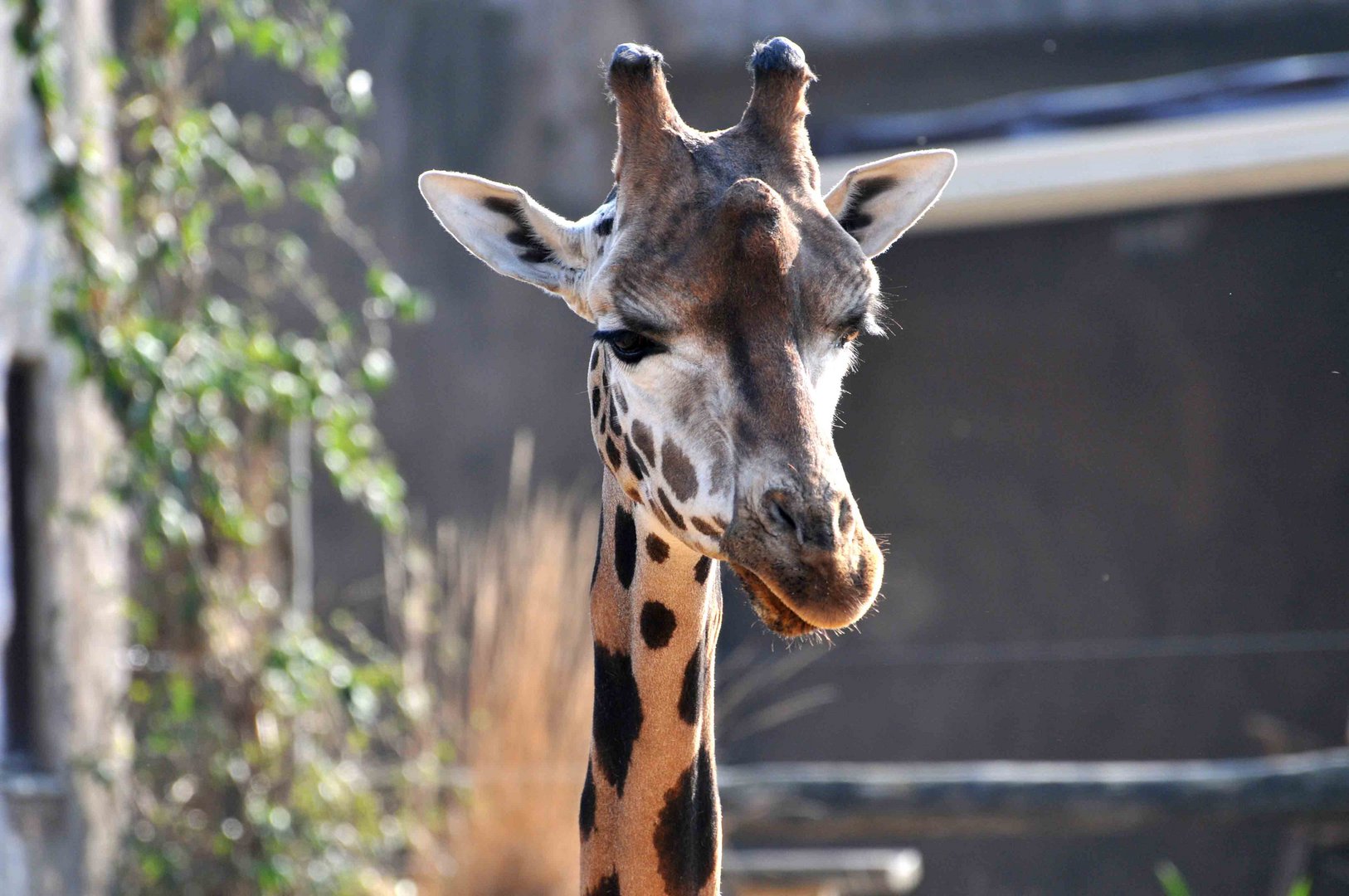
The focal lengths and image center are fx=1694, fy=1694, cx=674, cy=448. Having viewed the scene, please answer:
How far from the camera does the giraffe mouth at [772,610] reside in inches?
79.6

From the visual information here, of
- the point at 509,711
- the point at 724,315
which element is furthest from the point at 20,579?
the point at 724,315

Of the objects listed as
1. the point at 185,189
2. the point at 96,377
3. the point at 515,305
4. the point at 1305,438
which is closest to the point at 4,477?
the point at 96,377

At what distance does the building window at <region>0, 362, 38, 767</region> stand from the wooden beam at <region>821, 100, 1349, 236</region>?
10.4ft

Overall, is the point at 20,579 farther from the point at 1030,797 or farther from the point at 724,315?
the point at 724,315

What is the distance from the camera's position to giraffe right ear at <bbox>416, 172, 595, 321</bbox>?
252 centimetres

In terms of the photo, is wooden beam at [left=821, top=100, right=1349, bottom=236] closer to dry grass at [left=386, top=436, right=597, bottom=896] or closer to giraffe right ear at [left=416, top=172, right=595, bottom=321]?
dry grass at [left=386, top=436, right=597, bottom=896]

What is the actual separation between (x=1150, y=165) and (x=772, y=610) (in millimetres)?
5201

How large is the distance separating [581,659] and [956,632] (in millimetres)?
2231


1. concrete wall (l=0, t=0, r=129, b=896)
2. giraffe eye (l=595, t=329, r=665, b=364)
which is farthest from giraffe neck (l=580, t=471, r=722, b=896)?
concrete wall (l=0, t=0, r=129, b=896)

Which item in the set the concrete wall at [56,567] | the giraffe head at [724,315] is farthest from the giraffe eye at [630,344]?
the concrete wall at [56,567]

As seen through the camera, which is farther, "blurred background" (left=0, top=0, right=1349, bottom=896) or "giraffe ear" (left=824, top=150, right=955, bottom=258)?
"blurred background" (left=0, top=0, right=1349, bottom=896)

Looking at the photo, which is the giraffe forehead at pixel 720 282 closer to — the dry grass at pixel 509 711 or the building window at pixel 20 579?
the dry grass at pixel 509 711

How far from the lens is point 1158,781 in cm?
525

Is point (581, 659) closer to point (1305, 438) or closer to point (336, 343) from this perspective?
point (336, 343)
